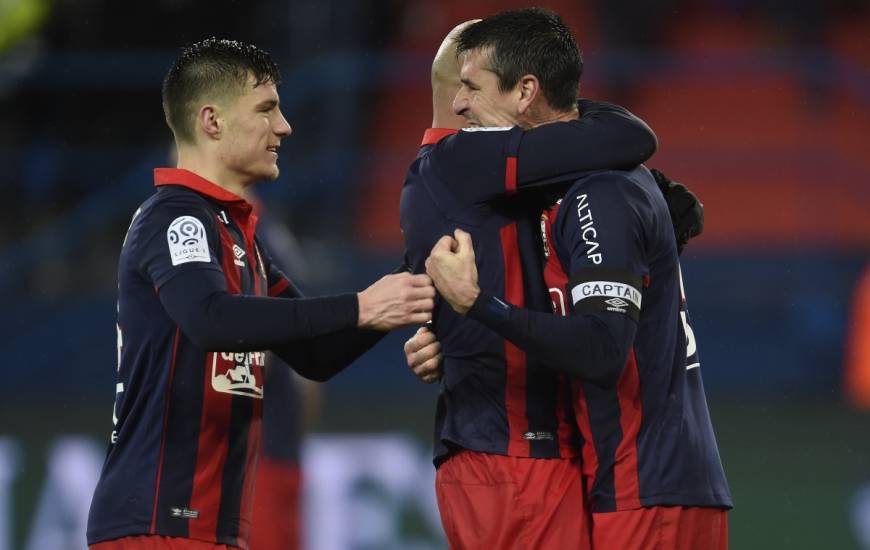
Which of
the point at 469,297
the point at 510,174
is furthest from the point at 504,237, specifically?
the point at 469,297

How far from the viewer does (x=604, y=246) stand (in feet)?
11.2

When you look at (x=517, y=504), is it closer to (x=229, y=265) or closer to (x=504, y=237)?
(x=504, y=237)

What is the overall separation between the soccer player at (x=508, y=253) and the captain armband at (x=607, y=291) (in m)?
0.26

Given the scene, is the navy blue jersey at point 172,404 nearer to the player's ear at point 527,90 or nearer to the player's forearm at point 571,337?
the player's forearm at point 571,337

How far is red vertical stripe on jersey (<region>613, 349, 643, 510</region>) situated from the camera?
348 cm

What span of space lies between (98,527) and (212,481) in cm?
30

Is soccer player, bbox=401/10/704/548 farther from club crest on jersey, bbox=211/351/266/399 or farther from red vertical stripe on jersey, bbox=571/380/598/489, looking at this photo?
club crest on jersey, bbox=211/351/266/399

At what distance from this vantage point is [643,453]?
138 inches

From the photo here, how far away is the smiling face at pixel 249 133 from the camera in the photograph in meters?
3.94

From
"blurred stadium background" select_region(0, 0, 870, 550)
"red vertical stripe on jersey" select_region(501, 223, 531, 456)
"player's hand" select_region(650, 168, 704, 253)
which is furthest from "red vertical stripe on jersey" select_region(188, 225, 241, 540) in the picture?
"blurred stadium background" select_region(0, 0, 870, 550)

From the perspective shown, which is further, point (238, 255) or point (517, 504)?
point (238, 255)

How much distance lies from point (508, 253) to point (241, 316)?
676mm

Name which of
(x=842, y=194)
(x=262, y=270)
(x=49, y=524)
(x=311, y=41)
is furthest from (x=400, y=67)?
(x=262, y=270)

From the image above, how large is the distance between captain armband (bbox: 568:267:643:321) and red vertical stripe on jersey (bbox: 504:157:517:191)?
0.29m
